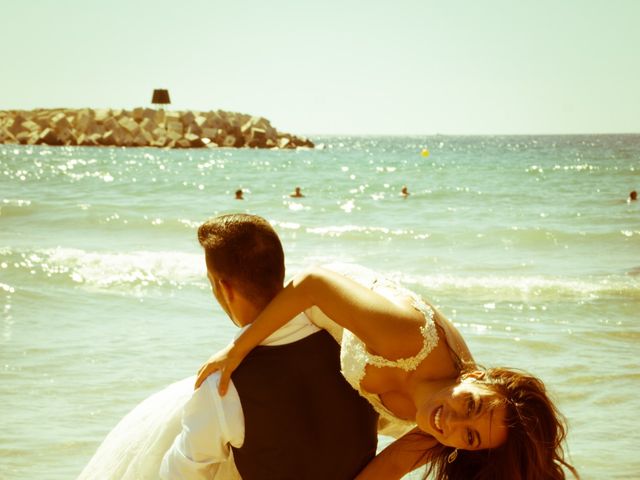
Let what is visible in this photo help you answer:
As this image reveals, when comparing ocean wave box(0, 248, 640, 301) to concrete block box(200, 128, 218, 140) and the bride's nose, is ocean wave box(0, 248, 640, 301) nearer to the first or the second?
the bride's nose

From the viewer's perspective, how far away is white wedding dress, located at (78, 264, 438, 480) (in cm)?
253

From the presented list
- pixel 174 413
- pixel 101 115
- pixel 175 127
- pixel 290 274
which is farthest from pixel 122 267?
pixel 101 115

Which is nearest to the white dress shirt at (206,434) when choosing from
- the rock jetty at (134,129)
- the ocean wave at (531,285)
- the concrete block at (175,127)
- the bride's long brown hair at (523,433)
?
the bride's long brown hair at (523,433)

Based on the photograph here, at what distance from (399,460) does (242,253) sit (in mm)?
860

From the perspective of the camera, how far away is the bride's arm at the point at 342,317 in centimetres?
246

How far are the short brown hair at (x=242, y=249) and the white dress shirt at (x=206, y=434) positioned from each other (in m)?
0.32

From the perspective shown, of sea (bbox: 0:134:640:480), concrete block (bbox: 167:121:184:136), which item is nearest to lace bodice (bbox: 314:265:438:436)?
sea (bbox: 0:134:640:480)

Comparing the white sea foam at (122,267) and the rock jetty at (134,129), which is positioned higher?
the rock jetty at (134,129)

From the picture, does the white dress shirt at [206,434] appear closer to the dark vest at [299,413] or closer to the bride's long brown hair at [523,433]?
the dark vest at [299,413]

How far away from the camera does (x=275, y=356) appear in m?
2.47

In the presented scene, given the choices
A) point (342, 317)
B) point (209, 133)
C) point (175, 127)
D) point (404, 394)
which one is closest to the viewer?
point (342, 317)

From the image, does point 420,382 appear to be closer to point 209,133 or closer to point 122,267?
point 122,267

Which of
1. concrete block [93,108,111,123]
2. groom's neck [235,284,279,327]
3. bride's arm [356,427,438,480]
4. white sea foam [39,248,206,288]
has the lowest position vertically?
white sea foam [39,248,206,288]

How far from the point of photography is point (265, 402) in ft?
7.84
